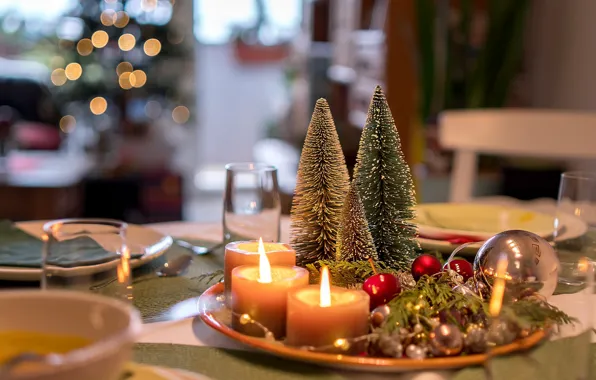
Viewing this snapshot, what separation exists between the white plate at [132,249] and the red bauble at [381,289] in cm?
24

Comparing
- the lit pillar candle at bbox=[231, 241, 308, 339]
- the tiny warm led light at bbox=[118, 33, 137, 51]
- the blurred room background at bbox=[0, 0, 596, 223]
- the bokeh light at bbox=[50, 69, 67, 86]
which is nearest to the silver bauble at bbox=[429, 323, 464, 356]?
the lit pillar candle at bbox=[231, 241, 308, 339]

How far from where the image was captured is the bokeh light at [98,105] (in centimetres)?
393

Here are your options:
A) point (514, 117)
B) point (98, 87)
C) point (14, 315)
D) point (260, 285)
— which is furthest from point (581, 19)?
point (14, 315)

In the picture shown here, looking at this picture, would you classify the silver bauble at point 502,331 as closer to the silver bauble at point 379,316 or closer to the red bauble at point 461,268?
the silver bauble at point 379,316

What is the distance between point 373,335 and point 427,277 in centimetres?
14

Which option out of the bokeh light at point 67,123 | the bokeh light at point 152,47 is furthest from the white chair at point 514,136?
the bokeh light at point 67,123

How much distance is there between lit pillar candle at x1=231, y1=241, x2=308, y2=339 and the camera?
0.61 m

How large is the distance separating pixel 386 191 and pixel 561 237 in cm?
35

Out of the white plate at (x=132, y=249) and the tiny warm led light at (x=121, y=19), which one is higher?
the tiny warm led light at (x=121, y=19)

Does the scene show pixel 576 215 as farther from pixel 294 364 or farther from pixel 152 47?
pixel 152 47

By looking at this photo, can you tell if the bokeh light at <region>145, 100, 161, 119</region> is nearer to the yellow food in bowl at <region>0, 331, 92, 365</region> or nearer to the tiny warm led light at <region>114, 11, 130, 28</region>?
the tiny warm led light at <region>114, 11, 130, 28</region>

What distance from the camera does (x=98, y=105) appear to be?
3.95 metres

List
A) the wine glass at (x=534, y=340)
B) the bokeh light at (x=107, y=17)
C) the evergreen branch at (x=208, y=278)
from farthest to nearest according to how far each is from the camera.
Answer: the bokeh light at (x=107, y=17) < the evergreen branch at (x=208, y=278) < the wine glass at (x=534, y=340)

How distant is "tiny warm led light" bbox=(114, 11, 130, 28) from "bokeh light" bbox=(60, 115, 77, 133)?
2.61 ft
